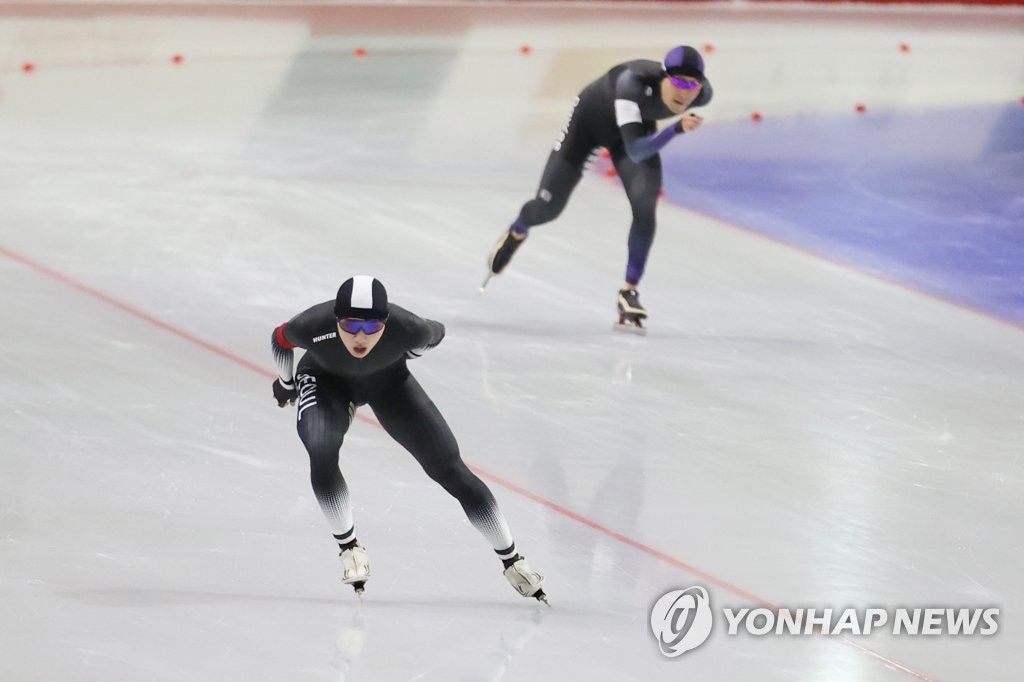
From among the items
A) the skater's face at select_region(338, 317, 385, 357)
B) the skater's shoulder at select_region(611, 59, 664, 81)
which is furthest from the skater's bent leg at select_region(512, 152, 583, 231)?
the skater's face at select_region(338, 317, 385, 357)

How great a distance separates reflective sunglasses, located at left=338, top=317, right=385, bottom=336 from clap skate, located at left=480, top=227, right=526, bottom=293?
3.20 meters

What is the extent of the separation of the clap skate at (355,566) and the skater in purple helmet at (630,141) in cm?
247

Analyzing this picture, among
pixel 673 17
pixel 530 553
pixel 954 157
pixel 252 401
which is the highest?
pixel 673 17

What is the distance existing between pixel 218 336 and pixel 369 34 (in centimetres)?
622

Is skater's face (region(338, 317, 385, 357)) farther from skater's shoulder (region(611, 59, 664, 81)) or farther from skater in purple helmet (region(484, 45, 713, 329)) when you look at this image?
skater's shoulder (region(611, 59, 664, 81))

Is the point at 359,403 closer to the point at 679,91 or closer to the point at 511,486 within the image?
the point at 511,486

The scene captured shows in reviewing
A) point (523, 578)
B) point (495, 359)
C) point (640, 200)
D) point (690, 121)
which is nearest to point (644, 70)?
point (640, 200)

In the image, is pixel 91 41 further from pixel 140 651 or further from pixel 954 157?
pixel 140 651

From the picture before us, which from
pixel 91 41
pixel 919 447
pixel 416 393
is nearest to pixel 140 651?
pixel 416 393

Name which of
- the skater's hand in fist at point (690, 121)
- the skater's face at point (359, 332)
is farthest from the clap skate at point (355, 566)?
the skater's hand in fist at point (690, 121)

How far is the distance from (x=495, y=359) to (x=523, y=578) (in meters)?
2.22

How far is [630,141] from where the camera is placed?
6578 mm

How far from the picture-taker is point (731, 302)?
7406 mm

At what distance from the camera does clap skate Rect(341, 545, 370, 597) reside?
4.41m
